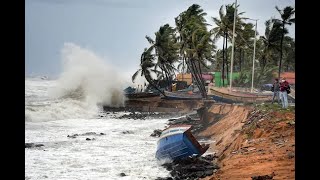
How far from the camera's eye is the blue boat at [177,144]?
152 inches

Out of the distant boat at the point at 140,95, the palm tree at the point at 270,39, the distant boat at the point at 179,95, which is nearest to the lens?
the palm tree at the point at 270,39

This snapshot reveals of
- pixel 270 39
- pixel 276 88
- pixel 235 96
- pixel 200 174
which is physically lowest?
pixel 200 174

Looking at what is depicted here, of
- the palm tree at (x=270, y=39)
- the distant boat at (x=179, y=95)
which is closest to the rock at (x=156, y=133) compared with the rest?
the distant boat at (x=179, y=95)

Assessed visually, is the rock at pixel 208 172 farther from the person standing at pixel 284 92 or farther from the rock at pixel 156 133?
the person standing at pixel 284 92

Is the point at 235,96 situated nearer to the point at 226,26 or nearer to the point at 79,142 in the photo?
the point at 226,26

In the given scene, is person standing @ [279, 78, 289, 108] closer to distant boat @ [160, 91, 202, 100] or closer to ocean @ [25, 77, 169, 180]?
distant boat @ [160, 91, 202, 100]

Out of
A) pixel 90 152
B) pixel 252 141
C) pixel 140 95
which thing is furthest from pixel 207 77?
pixel 90 152

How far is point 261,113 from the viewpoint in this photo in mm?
4625

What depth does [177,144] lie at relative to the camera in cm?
389

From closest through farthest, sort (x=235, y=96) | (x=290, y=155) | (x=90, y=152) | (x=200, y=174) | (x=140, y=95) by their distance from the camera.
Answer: (x=290, y=155) < (x=200, y=174) < (x=90, y=152) < (x=140, y=95) < (x=235, y=96)
